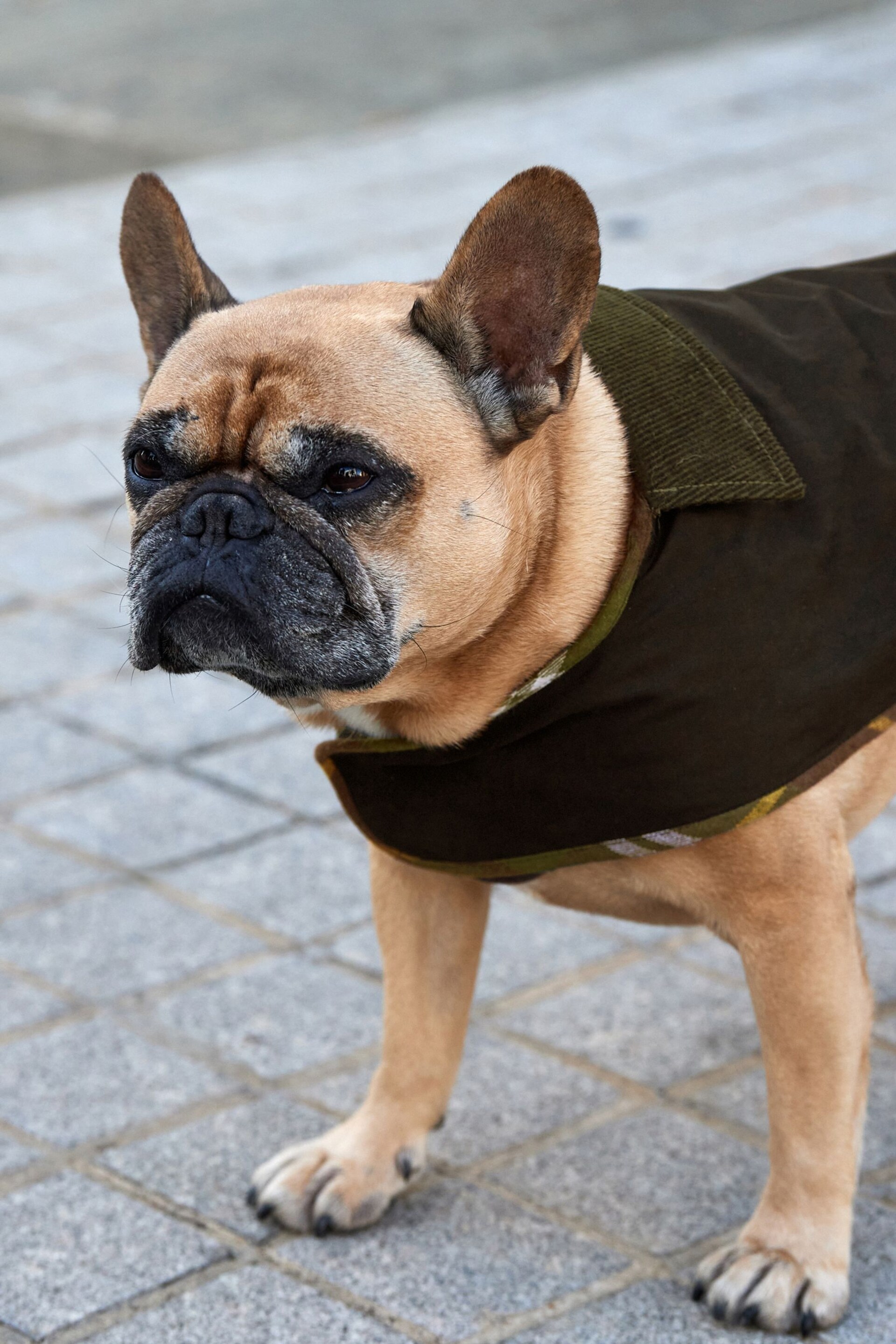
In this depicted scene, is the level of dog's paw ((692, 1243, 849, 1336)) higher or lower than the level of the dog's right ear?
lower

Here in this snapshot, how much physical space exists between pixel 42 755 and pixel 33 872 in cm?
62

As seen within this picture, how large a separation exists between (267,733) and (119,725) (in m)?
0.44

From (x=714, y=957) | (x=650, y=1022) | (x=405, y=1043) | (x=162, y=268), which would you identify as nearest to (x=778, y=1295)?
(x=405, y=1043)

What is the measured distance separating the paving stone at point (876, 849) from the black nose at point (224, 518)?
7.20 feet

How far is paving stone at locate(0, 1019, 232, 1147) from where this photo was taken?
3404 mm

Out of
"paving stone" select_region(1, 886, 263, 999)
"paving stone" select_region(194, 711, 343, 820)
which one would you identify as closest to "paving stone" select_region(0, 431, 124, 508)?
"paving stone" select_region(194, 711, 343, 820)

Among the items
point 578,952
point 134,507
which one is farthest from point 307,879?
point 134,507

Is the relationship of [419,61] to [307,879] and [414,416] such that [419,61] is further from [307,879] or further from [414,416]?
[414,416]

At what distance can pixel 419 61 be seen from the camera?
43.9ft

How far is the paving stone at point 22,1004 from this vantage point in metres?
3.73

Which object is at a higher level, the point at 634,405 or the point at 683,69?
the point at 683,69

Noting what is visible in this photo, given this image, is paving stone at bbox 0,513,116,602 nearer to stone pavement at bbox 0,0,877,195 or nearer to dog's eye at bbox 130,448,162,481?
dog's eye at bbox 130,448,162,481

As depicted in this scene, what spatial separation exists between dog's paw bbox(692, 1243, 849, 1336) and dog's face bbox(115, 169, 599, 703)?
46.2 inches

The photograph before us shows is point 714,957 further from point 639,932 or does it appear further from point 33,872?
point 33,872
